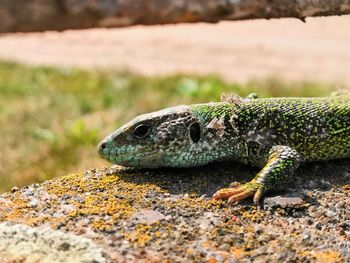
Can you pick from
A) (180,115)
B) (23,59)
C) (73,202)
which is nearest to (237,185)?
(180,115)

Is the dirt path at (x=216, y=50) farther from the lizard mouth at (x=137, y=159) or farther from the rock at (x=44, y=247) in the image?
the rock at (x=44, y=247)

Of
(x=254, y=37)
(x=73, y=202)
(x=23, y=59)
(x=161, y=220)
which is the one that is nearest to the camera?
(x=161, y=220)

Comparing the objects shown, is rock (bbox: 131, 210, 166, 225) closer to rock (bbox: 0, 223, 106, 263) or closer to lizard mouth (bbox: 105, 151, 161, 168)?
rock (bbox: 0, 223, 106, 263)

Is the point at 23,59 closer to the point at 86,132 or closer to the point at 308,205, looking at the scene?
the point at 86,132

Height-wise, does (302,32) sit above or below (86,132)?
above

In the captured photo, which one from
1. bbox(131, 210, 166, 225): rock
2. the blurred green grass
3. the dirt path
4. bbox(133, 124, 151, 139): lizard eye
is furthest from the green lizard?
the dirt path

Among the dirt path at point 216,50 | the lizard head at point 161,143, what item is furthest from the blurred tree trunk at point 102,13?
the dirt path at point 216,50
